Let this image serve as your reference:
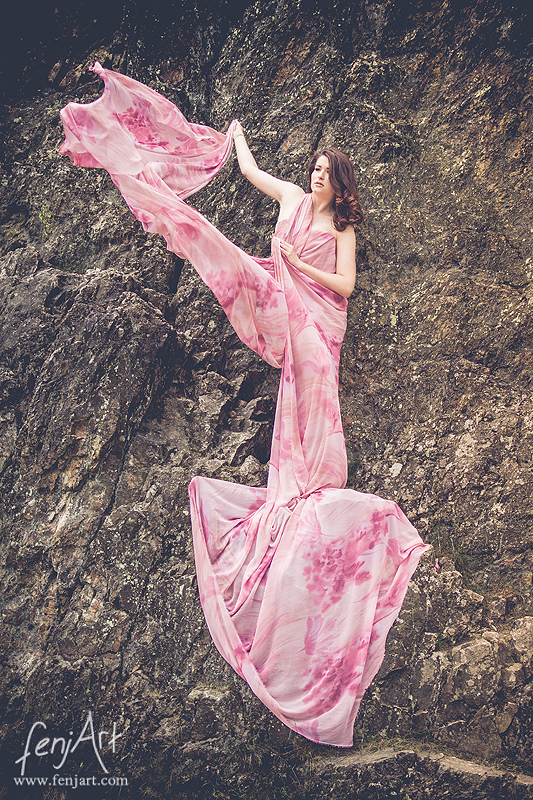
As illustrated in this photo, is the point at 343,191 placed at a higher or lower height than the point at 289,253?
higher

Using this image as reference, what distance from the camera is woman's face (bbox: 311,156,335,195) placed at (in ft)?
12.4

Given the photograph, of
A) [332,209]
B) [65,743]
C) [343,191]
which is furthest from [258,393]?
[65,743]

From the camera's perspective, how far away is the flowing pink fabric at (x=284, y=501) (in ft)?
9.88

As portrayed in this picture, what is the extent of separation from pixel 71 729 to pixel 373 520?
1.93 m

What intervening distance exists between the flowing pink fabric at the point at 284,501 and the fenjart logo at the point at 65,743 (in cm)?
83

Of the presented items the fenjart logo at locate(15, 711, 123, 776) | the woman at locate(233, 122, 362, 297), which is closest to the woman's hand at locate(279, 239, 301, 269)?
the woman at locate(233, 122, 362, 297)

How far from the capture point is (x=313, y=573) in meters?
3.10

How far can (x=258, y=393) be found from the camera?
4.01m

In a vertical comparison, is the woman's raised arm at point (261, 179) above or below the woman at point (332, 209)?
above

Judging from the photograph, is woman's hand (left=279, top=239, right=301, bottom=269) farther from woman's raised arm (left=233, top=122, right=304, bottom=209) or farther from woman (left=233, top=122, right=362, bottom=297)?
woman's raised arm (left=233, top=122, right=304, bottom=209)

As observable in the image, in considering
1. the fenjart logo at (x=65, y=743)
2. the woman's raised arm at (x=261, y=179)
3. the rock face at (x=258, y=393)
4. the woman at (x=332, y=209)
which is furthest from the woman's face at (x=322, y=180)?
Result: the fenjart logo at (x=65, y=743)

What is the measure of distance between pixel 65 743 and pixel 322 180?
3.45 meters

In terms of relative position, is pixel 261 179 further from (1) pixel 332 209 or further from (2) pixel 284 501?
(2) pixel 284 501

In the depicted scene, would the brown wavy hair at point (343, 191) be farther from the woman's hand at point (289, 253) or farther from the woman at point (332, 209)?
the woman's hand at point (289, 253)
